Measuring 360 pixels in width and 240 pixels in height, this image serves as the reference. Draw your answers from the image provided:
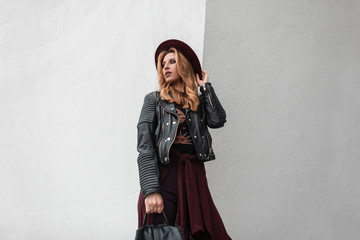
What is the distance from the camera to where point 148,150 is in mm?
2311

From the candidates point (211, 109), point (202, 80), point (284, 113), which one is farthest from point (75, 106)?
point (211, 109)

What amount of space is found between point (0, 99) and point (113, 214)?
3794 mm

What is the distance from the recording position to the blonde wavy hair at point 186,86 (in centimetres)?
251

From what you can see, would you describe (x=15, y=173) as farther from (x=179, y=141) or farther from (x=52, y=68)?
(x=179, y=141)

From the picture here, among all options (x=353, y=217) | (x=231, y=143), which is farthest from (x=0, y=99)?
(x=353, y=217)

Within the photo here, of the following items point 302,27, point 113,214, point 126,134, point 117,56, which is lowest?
point 113,214

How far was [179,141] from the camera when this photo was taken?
7.86ft

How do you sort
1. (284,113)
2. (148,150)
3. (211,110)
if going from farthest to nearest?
(284,113) → (211,110) → (148,150)

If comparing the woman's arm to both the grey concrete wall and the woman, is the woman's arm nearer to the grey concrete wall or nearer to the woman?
the woman

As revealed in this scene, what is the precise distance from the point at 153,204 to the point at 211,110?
773 millimetres

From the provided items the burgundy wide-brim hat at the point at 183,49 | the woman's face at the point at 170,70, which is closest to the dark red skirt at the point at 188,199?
the woman's face at the point at 170,70

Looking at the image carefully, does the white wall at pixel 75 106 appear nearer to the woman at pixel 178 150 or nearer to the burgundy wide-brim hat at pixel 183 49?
the burgundy wide-brim hat at pixel 183 49

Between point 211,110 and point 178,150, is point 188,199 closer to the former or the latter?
point 178,150

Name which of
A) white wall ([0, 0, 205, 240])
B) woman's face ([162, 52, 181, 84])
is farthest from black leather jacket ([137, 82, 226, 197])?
white wall ([0, 0, 205, 240])
